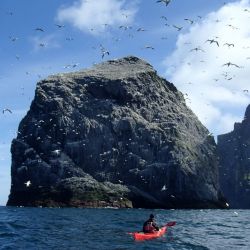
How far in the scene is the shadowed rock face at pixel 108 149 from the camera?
140m

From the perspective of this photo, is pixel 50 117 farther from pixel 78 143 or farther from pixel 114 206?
pixel 114 206

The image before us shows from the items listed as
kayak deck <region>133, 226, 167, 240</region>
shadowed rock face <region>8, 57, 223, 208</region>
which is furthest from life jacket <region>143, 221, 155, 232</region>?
shadowed rock face <region>8, 57, 223, 208</region>

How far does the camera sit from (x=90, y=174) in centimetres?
14450

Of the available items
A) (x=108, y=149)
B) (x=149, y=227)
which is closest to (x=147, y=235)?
(x=149, y=227)

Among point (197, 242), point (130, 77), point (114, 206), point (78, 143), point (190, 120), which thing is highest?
point (130, 77)

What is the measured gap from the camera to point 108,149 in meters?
150

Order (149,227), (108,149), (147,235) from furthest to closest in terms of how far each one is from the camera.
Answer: (108,149)
(149,227)
(147,235)

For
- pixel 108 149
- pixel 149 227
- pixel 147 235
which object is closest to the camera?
pixel 147 235

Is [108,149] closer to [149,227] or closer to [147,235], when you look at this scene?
[149,227]

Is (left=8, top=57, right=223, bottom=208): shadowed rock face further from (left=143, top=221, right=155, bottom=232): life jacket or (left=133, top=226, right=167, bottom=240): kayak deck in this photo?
(left=143, top=221, right=155, bottom=232): life jacket

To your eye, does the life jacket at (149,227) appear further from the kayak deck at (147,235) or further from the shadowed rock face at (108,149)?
the shadowed rock face at (108,149)

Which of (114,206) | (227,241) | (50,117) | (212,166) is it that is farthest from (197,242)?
(212,166)

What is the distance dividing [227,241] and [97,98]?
118350 millimetres

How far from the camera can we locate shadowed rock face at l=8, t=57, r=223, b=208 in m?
140
